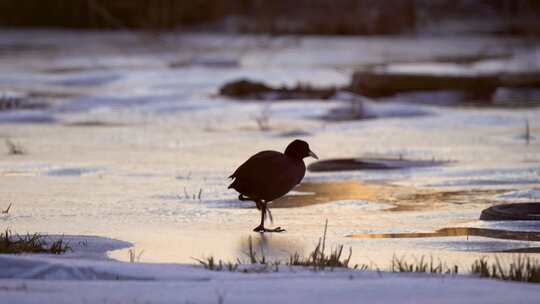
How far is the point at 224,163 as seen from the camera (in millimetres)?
11688

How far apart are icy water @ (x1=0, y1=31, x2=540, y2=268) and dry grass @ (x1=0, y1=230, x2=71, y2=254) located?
1.09ft

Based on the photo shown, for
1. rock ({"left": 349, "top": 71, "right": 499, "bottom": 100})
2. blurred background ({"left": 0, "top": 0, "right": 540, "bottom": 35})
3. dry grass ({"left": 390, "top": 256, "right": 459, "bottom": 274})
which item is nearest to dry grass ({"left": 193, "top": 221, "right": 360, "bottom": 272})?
dry grass ({"left": 390, "top": 256, "right": 459, "bottom": 274})

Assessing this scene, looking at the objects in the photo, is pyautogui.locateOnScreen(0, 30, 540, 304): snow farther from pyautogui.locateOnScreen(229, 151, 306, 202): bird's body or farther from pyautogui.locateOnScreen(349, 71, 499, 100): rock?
pyautogui.locateOnScreen(349, 71, 499, 100): rock

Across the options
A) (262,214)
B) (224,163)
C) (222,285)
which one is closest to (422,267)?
(222,285)

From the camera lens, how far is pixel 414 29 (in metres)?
35.7

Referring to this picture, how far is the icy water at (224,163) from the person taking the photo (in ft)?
24.5

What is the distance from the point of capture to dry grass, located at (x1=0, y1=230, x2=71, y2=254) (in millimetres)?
6340

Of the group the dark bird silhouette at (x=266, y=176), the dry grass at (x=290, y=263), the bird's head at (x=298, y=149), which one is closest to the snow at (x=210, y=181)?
the dry grass at (x=290, y=263)

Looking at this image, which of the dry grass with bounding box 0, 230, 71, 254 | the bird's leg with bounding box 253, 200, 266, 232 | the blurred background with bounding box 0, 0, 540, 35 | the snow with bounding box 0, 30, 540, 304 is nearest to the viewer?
the snow with bounding box 0, 30, 540, 304

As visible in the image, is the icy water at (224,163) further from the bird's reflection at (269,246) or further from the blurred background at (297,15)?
the blurred background at (297,15)

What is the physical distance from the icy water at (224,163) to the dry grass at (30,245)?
0.33 metres

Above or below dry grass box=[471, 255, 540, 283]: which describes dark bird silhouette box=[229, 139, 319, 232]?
above

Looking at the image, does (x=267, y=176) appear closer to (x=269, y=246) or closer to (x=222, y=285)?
(x=269, y=246)

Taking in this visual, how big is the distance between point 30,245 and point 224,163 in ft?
17.4
